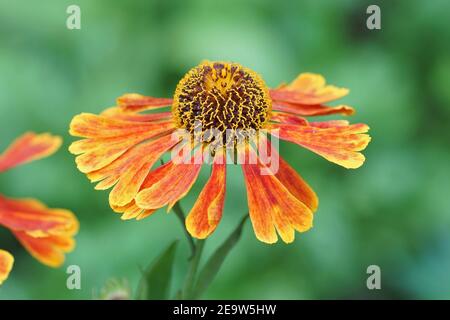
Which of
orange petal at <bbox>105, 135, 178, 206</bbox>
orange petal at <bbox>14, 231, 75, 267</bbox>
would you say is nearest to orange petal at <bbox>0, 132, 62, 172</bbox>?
orange petal at <bbox>14, 231, 75, 267</bbox>

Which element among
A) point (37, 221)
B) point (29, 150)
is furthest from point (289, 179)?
point (29, 150)

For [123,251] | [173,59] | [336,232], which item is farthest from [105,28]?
[336,232]

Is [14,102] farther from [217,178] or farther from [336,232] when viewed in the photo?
[217,178]

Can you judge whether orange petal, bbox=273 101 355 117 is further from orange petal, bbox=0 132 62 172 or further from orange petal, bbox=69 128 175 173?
orange petal, bbox=0 132 62 172

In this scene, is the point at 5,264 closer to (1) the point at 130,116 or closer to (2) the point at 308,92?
(1) the point at 130,116

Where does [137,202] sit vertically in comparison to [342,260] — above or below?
above
